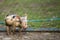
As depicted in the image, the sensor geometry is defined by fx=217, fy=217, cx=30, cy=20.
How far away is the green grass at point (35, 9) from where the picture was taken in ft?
31.8

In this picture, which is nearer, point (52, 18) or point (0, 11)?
point (52, 18)

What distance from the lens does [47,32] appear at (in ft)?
28.9

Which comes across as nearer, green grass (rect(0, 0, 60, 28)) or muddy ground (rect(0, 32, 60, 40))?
muddy ground (rect(0, 32, 60, 40))

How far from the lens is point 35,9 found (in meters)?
11.9

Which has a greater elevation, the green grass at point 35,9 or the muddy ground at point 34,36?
the green grass at point 35,9

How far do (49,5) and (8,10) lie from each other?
2.41 meters

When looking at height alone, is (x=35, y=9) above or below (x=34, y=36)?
above

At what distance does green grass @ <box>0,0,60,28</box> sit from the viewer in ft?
31.8

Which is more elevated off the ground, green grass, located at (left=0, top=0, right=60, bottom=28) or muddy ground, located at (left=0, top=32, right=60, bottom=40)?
green grass, located at (left=0, top=0, right=60, bottom=28)

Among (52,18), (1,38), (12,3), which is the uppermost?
(12,3)

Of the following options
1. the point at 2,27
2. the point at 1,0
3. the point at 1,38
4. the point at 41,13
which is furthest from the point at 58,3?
the point at 1,38

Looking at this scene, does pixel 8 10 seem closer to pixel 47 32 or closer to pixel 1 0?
pixel 1 0

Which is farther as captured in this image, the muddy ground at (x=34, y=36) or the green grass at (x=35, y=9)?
the green grass at (x=35, y=9)

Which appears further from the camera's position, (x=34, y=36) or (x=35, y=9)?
(x=35, y=9)
